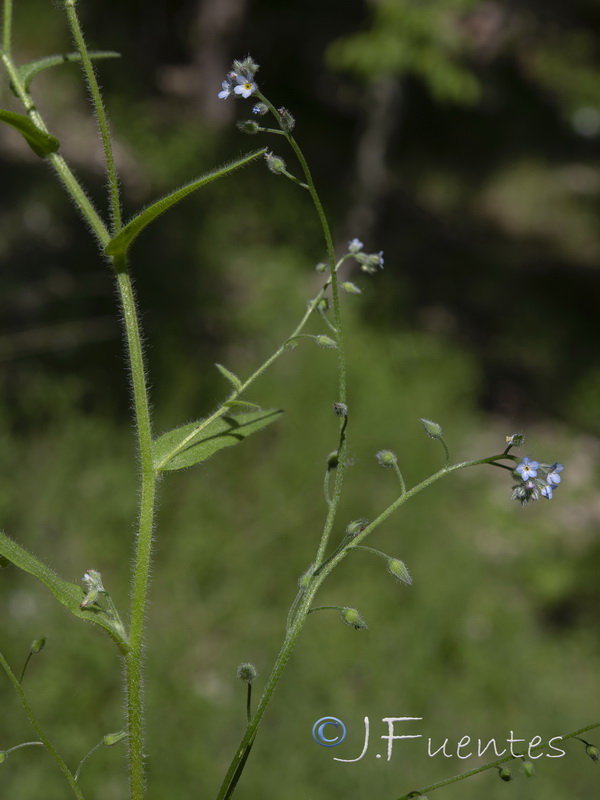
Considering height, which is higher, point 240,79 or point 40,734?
point 240,79

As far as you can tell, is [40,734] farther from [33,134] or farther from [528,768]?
[33,134]

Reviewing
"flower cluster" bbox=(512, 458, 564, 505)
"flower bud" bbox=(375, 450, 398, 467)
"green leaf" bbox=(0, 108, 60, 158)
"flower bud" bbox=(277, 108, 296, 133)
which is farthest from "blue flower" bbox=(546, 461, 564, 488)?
"green leaf" bbox=(0, 108, 60, 158)

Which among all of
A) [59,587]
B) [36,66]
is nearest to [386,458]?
[59,587]

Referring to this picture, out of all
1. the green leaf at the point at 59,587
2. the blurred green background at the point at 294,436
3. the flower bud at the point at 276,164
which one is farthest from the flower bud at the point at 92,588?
the blurred green background at the point at 294,436

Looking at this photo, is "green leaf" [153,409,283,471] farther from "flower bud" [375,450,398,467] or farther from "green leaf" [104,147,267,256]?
"green leaf" [104,147,267,256]


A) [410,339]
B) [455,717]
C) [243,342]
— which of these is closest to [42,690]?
[455,717]

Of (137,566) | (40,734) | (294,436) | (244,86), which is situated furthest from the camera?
(294,436)
